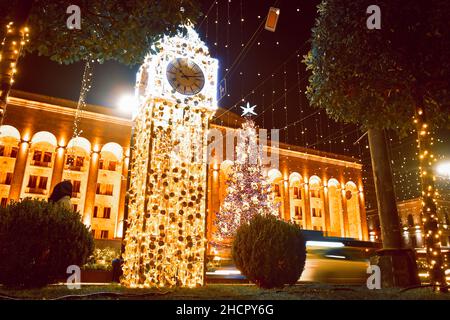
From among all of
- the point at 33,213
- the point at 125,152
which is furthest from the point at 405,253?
the point at 125,152

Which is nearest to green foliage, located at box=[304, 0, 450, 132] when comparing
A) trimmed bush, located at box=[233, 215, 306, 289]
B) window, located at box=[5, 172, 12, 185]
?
trimmed bush, located at box=[233, 215, 306, 289]

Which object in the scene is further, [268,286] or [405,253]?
[405,253]

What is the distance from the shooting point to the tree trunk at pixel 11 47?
625 centimetres

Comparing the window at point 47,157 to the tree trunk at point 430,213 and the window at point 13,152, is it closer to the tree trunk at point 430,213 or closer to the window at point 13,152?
the window at point 13,152

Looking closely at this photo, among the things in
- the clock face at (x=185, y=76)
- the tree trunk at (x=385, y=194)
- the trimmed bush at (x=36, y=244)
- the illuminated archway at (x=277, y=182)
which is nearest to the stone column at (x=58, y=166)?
the illuminated archway at (x=277, y=182)

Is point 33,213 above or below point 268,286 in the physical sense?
above

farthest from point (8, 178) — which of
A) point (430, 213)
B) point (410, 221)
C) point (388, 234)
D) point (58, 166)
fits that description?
point (410, 221)

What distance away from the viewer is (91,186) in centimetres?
2859

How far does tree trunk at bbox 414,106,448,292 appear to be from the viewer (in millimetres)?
6953

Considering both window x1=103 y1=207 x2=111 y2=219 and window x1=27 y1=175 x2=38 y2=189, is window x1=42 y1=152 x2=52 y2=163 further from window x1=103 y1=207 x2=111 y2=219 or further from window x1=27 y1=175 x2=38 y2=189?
window x1=103 y1=207 x2=111 y2=219

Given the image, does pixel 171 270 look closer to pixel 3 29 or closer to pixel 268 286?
pixel 268 286
